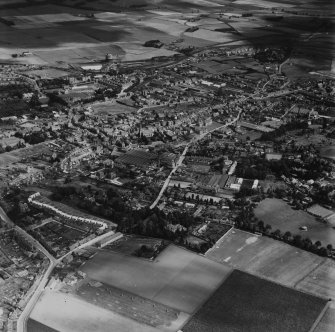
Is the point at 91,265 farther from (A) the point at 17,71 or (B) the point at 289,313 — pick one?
(A) the point at 17,71

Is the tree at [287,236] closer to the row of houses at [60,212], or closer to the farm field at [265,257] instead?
the farm field at [265,257]

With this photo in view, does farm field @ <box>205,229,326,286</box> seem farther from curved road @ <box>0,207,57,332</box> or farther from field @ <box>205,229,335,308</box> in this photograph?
curved road @ <box>0,207,57,332</box>

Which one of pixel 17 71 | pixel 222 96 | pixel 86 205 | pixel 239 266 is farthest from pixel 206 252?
pixel 17 71

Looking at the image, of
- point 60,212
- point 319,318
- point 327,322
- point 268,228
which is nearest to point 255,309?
point 319,318

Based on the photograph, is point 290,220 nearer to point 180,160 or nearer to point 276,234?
point 276,234

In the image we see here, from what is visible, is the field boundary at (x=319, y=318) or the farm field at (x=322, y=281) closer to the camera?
the field boundary at (x=319, y=318)

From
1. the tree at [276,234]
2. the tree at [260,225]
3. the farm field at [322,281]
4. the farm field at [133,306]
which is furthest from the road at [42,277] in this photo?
the farm field at [322,281]

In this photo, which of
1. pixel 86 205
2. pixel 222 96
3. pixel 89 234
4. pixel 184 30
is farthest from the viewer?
pixel 184 30
